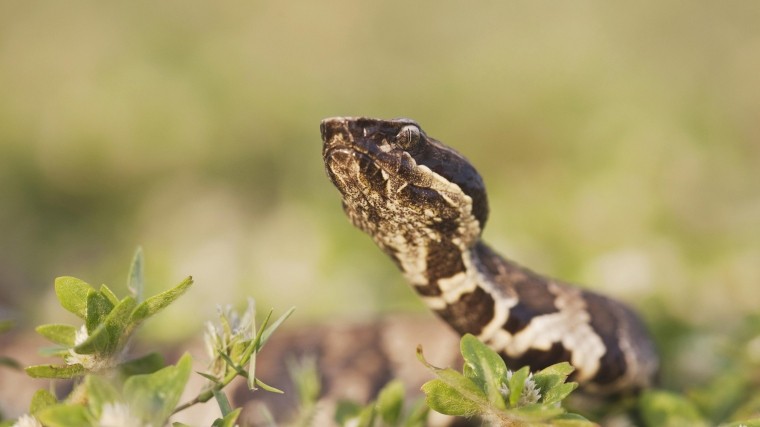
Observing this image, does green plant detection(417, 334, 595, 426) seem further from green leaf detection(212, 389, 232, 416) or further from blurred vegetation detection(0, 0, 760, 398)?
blurred vegetation detection(0, 0, 760, 398)

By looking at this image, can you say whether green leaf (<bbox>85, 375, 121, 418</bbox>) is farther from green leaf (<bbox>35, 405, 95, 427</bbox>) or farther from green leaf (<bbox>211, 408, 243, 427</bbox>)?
green leaf (<bbox>211, 408, 243, 427</bbox>)

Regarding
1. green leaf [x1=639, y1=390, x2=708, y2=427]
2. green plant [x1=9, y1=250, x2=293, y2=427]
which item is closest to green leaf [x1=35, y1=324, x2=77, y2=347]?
green plant [x1=9, y1=250, x2=293, y2=427]

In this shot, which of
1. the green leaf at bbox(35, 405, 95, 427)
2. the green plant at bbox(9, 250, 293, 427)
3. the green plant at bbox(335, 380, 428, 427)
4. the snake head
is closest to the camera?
the green leaf at bbox(35, 405, 95, 427)

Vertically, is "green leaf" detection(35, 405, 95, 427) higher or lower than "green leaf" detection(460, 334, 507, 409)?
lower

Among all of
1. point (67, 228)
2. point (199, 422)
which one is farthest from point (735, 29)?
point (199, 422)

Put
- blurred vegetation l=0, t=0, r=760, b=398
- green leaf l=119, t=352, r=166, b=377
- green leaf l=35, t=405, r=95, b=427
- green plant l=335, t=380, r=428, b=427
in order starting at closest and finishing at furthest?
1. green leaf l=35, t=405, r=95, b=427
2. green leaf l=119, t=352, r=166, b=377
3. green plant l=335, t=380, r=428, b=427
4. blurred vegetation l=0, t=0, r=760, b=398

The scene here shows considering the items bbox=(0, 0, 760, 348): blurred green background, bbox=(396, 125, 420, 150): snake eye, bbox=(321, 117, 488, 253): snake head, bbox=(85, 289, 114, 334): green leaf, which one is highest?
bbox=(396, 125, 420, 150): snake eye

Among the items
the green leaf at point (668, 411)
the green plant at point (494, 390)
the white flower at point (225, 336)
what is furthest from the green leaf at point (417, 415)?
the green leaf at point (668, 411)

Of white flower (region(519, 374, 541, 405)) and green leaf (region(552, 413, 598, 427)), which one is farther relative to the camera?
white flower (region(519, 374, 541, 405))
